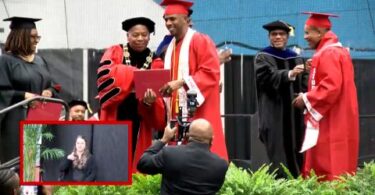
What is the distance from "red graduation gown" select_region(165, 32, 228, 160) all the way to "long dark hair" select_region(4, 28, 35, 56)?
4.51ft

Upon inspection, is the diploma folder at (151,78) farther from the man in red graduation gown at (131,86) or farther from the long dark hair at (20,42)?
the long dark hair at (20,42)

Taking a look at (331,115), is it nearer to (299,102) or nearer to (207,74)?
(299,102)

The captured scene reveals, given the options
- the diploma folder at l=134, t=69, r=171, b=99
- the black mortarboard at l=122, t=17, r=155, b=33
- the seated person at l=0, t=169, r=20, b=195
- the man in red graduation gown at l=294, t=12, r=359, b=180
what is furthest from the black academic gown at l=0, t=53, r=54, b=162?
the seated person at l=0, t=169, r=20, b=195

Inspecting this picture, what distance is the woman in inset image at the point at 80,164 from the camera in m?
7.98

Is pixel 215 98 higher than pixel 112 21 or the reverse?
the reverse

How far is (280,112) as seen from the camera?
12.2 m

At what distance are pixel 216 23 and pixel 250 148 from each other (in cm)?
179

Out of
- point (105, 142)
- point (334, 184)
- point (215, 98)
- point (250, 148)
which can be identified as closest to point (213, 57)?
point (215, 98)

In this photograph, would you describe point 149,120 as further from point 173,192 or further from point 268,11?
point 268,11

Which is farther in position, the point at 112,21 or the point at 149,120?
the point at 112,21

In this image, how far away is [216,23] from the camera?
49.0 feet

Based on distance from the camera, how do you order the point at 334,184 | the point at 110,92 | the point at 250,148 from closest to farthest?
the point at 334,184
the point at 110,92
the point at 250,148

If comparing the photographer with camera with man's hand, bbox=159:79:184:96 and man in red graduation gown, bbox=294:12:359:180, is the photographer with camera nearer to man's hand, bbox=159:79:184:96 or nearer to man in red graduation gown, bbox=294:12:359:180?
man's hand, bbox=159:79:184:96

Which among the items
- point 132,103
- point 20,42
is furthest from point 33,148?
point 20,42
